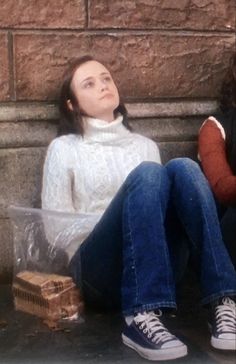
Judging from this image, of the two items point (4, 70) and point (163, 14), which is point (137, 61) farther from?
point (4, 70)

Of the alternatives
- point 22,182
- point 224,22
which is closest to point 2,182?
point 22,182

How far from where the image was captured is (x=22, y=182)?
4562 millimetres

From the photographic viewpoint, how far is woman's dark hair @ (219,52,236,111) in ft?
14.9

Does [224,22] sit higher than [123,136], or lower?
higher

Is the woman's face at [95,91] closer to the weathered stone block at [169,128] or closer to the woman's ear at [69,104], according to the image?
the woman's ear at [69,104]

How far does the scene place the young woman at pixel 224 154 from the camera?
13.5 feet

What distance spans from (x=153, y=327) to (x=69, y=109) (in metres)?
1.38

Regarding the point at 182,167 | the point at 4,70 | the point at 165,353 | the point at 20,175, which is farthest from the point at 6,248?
the point at 165,353

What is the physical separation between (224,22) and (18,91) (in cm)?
124

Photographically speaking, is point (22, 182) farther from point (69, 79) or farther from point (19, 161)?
point (69, 79)

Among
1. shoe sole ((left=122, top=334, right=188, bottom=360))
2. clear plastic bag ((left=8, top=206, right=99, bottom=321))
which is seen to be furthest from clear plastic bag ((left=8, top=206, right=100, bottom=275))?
shoe sole ((left=122, top=334, right=188, bottom=360))

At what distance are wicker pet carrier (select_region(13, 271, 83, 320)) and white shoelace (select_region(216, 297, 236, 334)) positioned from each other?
0.71 metres

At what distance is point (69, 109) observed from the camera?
442 centimetres

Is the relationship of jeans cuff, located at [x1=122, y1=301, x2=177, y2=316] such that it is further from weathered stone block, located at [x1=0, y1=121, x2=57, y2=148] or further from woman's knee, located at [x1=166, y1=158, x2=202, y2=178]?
weathered stone block, located at [x1=0, y1=121, x2=57, y2=148]
